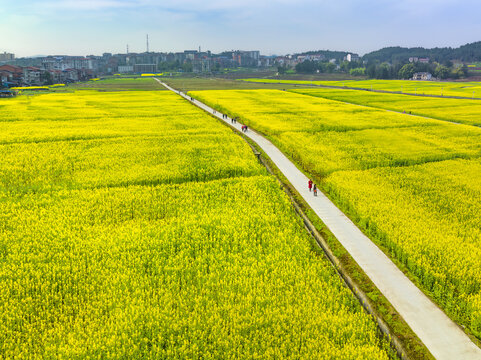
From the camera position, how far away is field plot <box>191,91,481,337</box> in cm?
1325

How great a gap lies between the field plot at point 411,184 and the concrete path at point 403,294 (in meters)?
0.54

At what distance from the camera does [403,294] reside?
40.9 feet

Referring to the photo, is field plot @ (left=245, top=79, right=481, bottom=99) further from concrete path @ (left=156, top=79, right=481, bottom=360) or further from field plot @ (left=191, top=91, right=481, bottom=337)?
concrete path @ (left=156, top=79, right=481, bottom=360)

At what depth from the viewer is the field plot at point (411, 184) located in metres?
13.3

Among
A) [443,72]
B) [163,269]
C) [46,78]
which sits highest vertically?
[443,72]

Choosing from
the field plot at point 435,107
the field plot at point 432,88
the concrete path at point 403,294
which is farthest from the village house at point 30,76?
the concrete path at point 403,294

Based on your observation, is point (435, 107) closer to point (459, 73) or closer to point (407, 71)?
point (459, 73)

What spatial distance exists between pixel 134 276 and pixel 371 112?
50554 millimetres

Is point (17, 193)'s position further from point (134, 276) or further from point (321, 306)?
point (321, 306)

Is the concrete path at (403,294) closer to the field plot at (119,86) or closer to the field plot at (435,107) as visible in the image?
the field plot at (435,107)

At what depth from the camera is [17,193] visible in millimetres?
21844

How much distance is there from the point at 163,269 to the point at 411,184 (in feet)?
59.6

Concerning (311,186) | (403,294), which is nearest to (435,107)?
(311,186)

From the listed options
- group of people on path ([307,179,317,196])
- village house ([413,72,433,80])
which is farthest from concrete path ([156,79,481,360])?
village house ([413,72,433,80])
